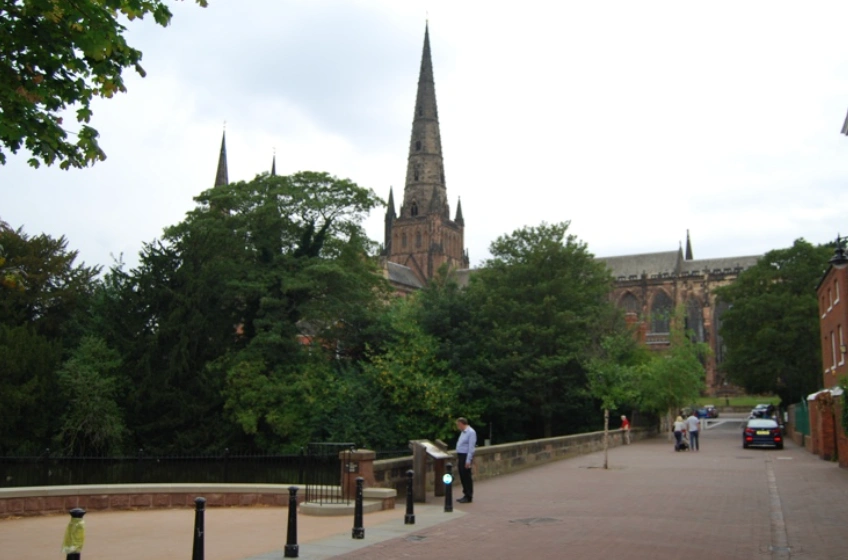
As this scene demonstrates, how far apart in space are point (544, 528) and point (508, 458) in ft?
32.6

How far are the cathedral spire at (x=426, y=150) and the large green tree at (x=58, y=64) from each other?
10120cm

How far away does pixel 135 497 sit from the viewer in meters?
13.7

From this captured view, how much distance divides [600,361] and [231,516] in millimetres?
28265

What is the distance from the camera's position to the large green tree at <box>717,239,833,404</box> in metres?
51.3

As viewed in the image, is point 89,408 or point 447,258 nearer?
point 89,408

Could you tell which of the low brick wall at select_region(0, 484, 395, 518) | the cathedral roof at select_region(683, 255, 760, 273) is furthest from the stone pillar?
the cathedral roof at select_region(683, 255, 760, 273)

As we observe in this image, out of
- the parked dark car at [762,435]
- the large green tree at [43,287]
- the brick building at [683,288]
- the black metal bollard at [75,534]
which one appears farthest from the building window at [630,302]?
the black metal bollard at [75,534]

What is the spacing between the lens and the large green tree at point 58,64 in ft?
26.1

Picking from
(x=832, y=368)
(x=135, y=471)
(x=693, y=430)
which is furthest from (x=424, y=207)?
(x=135, y=471)

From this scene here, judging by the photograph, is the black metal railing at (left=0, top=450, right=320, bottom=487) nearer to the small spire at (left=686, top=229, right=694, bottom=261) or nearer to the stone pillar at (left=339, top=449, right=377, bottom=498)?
the stone pillar at (left=339, top=449, right=377, bottom=498)

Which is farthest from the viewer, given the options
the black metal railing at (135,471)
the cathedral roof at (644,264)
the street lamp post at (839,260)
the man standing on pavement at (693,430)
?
the cathedral roof at (644,264)

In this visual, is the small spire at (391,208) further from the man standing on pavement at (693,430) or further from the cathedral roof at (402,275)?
the man standing on pavement at (693,430)

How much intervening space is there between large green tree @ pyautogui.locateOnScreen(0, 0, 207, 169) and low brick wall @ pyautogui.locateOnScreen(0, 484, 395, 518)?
642 centimetres

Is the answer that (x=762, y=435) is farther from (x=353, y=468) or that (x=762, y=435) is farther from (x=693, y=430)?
(x=353, y=468)
